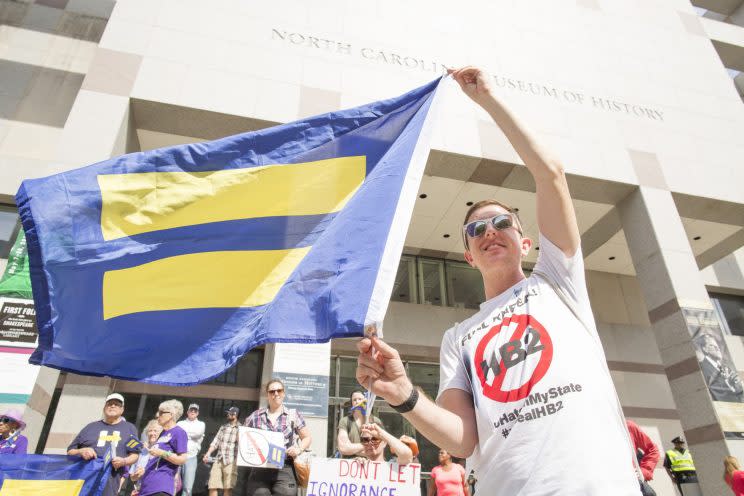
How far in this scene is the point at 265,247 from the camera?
2.67 m

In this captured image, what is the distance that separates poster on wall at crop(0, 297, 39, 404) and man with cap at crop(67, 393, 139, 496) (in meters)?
2.08

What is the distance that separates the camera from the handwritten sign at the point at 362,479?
455cm

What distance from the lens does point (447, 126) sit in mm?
9914

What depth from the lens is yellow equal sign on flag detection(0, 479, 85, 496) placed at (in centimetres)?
466

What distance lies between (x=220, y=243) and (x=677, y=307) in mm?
9423

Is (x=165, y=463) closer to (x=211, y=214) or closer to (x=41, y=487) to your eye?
(x=41, y=487)

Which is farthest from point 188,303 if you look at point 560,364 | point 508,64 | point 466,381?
point 508,64

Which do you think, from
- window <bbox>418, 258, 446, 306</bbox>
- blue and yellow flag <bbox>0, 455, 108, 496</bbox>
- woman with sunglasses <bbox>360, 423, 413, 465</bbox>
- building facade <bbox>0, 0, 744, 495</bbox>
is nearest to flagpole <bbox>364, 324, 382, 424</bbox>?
woman with sunglasses <bbox>360, 423, 413, 465</bbox>

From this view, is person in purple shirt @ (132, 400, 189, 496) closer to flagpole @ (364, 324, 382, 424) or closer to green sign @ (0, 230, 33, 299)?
green sign @ (0, 230, 33, 299)

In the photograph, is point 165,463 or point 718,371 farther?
point 718,371

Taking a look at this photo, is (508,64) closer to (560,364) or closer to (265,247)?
(265,247)

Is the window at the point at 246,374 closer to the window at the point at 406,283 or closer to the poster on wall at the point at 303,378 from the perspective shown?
the poster on wall at the point at 303,378

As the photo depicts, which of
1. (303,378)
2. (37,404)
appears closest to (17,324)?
(37,404)

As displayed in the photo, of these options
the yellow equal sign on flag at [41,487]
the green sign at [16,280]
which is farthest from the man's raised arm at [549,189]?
the green sign at [16,280]
